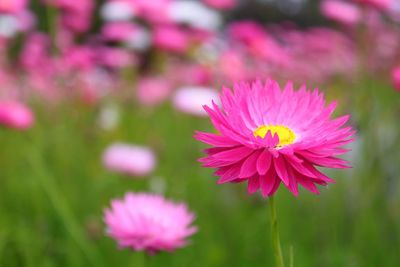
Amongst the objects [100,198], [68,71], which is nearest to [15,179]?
[100,198]

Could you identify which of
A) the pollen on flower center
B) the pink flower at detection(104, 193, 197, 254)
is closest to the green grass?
the pink flower at detection(104, 193, 197, 254)

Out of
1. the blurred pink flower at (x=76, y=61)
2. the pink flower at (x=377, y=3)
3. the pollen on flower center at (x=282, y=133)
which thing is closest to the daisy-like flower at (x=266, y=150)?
the pollen on flower center at (x=282, y=133)

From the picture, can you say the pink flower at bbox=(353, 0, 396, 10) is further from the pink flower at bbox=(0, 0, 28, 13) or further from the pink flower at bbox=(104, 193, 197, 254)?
the pink flower at bbox=(0, 0, 28, 13)

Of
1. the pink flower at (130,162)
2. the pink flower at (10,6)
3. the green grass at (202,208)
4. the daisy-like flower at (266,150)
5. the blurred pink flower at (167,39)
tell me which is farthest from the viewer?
the blurred pink flower at (167,39)

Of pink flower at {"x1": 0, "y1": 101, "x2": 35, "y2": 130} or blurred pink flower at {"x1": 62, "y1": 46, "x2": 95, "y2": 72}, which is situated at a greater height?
blurred pink flower at {"x1": 62, "y1": 46, "x2": 95, "y2": 72}

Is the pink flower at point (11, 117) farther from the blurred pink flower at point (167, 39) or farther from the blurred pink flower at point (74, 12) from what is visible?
the blurred pink flower at point (167, 39)

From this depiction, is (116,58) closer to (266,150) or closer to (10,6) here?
(10,6)
